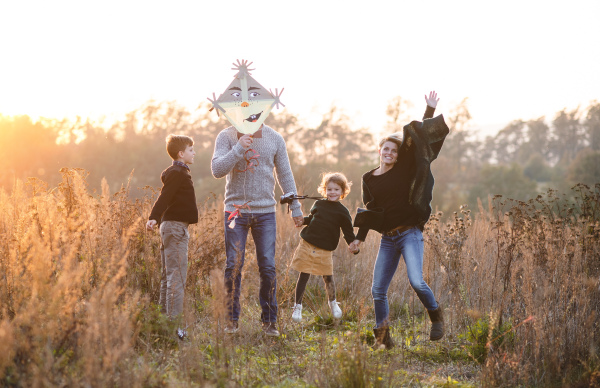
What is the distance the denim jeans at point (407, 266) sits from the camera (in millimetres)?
4355

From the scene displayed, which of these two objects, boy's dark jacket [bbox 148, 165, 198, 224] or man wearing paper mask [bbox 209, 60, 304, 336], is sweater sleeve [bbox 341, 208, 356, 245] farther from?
boy's dark jacket [bbox 148, 165, 198, 224]

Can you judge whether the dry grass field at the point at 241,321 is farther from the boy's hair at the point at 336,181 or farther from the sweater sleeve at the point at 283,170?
the boy's hair at the point at 336,181

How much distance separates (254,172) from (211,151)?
24.8 metres

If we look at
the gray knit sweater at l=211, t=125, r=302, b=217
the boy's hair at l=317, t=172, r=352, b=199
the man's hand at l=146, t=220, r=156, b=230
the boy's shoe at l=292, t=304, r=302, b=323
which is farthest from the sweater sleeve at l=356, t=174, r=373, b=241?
the man's hand at l=146, t=220, r=156, b=230

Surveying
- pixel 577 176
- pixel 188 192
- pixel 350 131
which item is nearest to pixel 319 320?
pixel 188 192

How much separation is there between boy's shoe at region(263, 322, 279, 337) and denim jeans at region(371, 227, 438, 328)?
89 centimetres

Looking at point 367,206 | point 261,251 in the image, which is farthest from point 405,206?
point 261,251

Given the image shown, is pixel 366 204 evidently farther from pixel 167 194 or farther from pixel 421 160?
pixel 167 194

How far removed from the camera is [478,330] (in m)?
4.50

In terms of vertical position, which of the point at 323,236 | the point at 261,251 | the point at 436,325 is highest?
the point at 323,236

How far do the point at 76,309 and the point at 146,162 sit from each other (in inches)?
937

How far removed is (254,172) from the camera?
483 centimetres

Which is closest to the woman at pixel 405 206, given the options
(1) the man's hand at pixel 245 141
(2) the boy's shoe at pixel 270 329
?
(2) the boy's shoe at pixel 270 329

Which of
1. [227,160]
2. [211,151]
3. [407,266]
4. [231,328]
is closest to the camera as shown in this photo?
[231,328]
